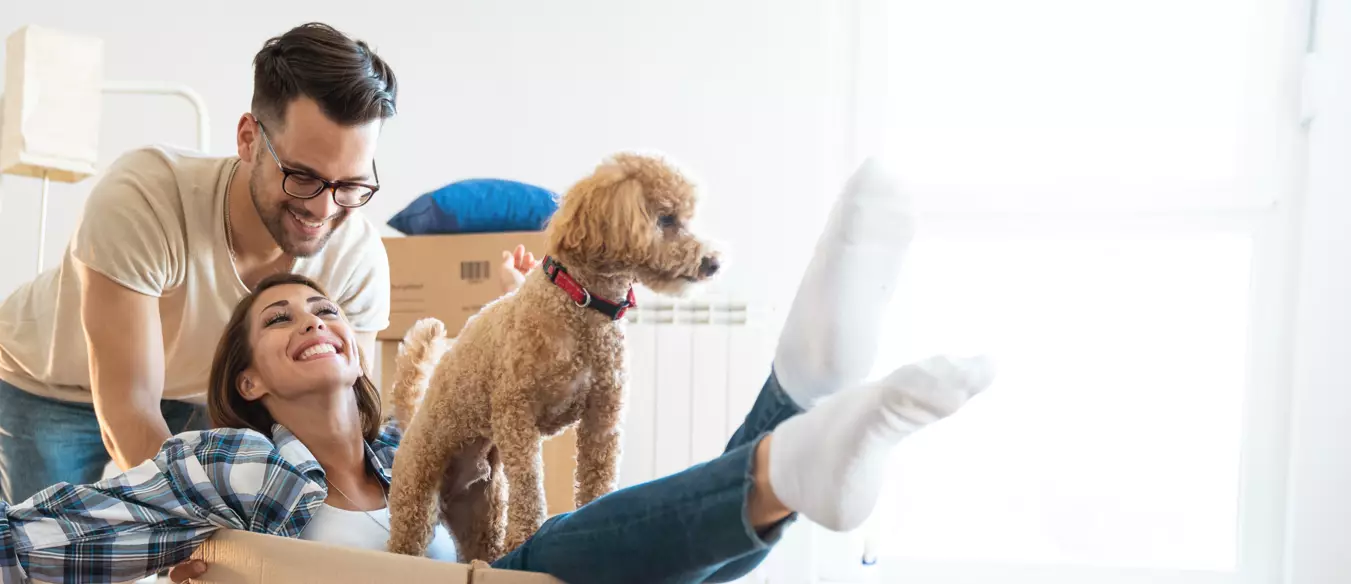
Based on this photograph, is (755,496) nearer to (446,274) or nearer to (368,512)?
(368,512)

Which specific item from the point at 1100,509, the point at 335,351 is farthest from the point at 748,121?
the point at 335,351

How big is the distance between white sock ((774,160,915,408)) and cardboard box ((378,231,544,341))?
1044 mm

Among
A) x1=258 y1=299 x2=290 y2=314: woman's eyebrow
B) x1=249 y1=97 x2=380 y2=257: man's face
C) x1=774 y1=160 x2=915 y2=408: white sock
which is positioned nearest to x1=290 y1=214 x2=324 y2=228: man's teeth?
x1=249 y1=97 x2=380 y2=257: man's face

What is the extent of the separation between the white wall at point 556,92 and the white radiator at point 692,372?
95 mm

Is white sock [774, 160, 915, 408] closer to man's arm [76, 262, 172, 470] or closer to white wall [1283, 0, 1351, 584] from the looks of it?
man's arm [76, 262, 172, 470]

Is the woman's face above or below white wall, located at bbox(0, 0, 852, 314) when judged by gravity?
below

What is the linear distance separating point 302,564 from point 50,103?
149 centimetres

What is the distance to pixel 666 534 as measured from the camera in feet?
3.26

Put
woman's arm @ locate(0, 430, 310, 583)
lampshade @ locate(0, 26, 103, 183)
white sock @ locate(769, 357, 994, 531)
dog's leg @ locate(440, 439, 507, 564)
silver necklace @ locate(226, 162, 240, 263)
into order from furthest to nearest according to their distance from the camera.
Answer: lampshade @ locate(0, 26, 103, 183)
silver necklace @ locate(226, 162, 240, 263)
dog's leg @ locate(440, 439, 507, 564)
woman's arm @ locate(0, 430, 310, 583)
white sock @ locate(769, 357, 994, 531)

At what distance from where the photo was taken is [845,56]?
270 cm

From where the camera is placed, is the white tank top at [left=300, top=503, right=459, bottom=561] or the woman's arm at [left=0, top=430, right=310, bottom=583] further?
the white tank top at [left=300, top=503, right=459, bottom=561]

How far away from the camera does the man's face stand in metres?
1.44

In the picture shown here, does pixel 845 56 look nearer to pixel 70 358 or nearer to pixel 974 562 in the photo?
pixel 974 562

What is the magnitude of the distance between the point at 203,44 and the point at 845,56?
73.7 inches
